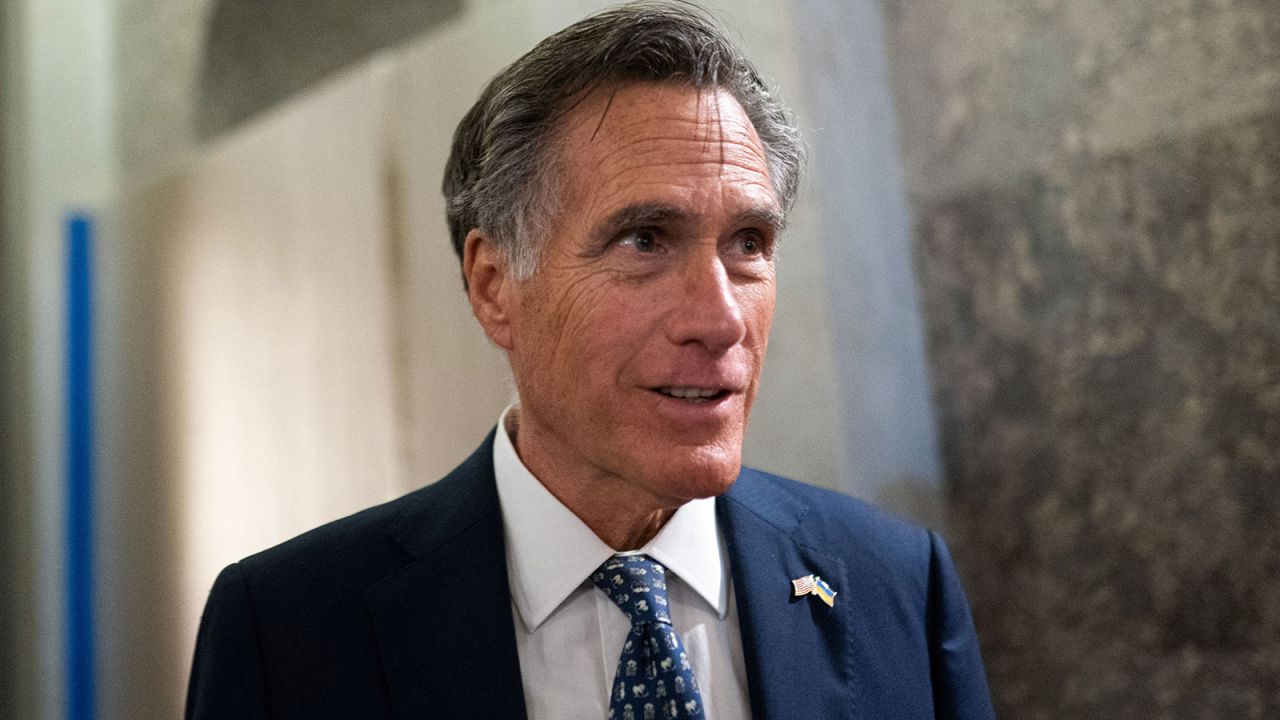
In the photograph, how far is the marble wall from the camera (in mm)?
1574

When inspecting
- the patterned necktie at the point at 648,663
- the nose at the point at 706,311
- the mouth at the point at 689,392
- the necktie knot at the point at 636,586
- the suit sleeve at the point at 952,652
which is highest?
the nose at the point at 706,311

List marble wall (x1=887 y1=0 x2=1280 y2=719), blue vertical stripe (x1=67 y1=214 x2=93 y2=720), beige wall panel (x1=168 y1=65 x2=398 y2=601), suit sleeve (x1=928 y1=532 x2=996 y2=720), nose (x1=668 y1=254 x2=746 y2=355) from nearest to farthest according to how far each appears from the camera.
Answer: nose (x1=668 y1=254 x2=746 y2=355), suit sleeve (x1=928 y1=532 x2=996 y2=720), marble wall (x1=887 y1=0 x2=1280 y2=719), beige wall panel (x1=168 y1=65 x2=398 y2=601), blue vertical stripe (x1=67 y1=214 x2=93 y2=720)

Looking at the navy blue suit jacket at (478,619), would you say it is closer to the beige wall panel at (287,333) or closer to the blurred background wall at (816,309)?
the blurred background wall at (816,309)

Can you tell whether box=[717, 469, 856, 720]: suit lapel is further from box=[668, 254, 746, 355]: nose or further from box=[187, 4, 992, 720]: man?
box=[668, 254, 746, 355]: nose

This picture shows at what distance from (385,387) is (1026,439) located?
1380 mm

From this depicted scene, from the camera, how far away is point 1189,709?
1.61 metres

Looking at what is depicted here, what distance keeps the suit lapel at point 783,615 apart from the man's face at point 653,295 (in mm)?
164

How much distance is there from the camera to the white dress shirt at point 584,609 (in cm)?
130

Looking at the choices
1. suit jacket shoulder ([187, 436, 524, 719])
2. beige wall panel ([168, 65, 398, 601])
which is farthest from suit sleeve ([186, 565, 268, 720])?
A: beige wall panel ([168, 65, 398, 601])

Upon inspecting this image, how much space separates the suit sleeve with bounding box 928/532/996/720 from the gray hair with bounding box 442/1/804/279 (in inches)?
25.0

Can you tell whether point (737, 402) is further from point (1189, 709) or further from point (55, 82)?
point (55, 82)

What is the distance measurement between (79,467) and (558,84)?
215cm

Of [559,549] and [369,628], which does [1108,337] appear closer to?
[559,549]

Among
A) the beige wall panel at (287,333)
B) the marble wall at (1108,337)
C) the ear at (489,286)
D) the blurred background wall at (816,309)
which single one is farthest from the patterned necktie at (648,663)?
the beige wall panel at (287,333)
